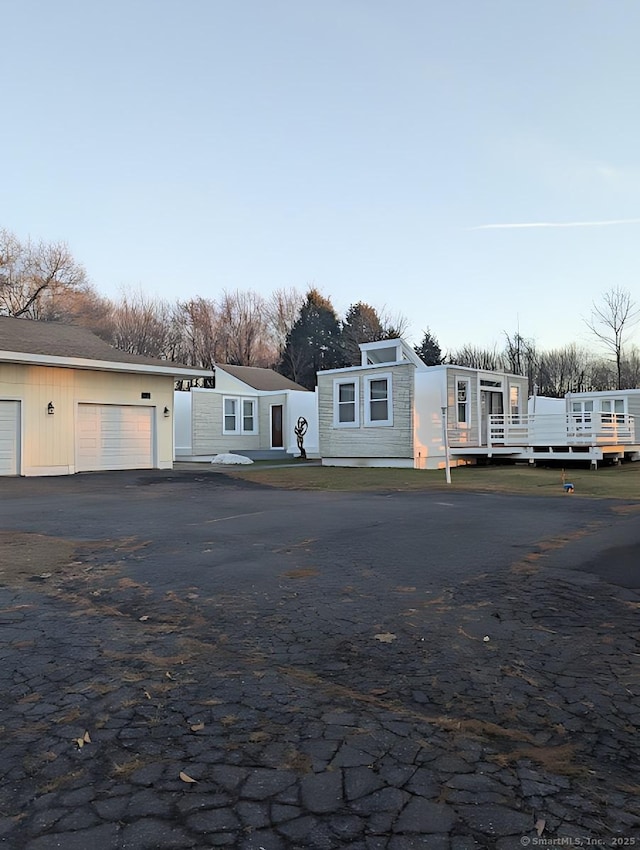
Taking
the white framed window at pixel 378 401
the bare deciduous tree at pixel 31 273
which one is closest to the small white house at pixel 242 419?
the white framed window at pixel 378 401

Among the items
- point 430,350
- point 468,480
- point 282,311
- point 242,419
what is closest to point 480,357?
point 430,350

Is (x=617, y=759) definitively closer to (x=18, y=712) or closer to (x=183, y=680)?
(x=183, y=680)

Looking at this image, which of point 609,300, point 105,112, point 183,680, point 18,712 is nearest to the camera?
point 18,712

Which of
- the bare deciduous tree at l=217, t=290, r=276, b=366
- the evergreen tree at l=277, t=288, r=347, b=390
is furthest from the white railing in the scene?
the bare deciduous tree at l=217, t=290, r=276, b=366

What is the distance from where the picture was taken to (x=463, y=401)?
71.8 feet

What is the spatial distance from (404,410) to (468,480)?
4604 mm

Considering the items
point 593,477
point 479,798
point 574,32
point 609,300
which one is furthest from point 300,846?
point 609,300

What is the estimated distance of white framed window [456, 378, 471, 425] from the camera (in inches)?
856

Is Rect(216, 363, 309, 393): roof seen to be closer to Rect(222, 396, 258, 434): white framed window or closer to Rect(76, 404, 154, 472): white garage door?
Rect(222, 396, 258, 434): white framed window

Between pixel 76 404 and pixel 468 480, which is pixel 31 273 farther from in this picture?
pixel 468 480

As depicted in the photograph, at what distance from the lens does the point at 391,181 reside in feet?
58.9

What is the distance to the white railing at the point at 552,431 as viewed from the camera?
20.9 metres

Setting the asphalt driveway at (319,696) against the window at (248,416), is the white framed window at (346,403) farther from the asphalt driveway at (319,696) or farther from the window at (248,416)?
the asphalt driveway at (319,696)

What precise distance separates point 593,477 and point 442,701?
52.4 ft
